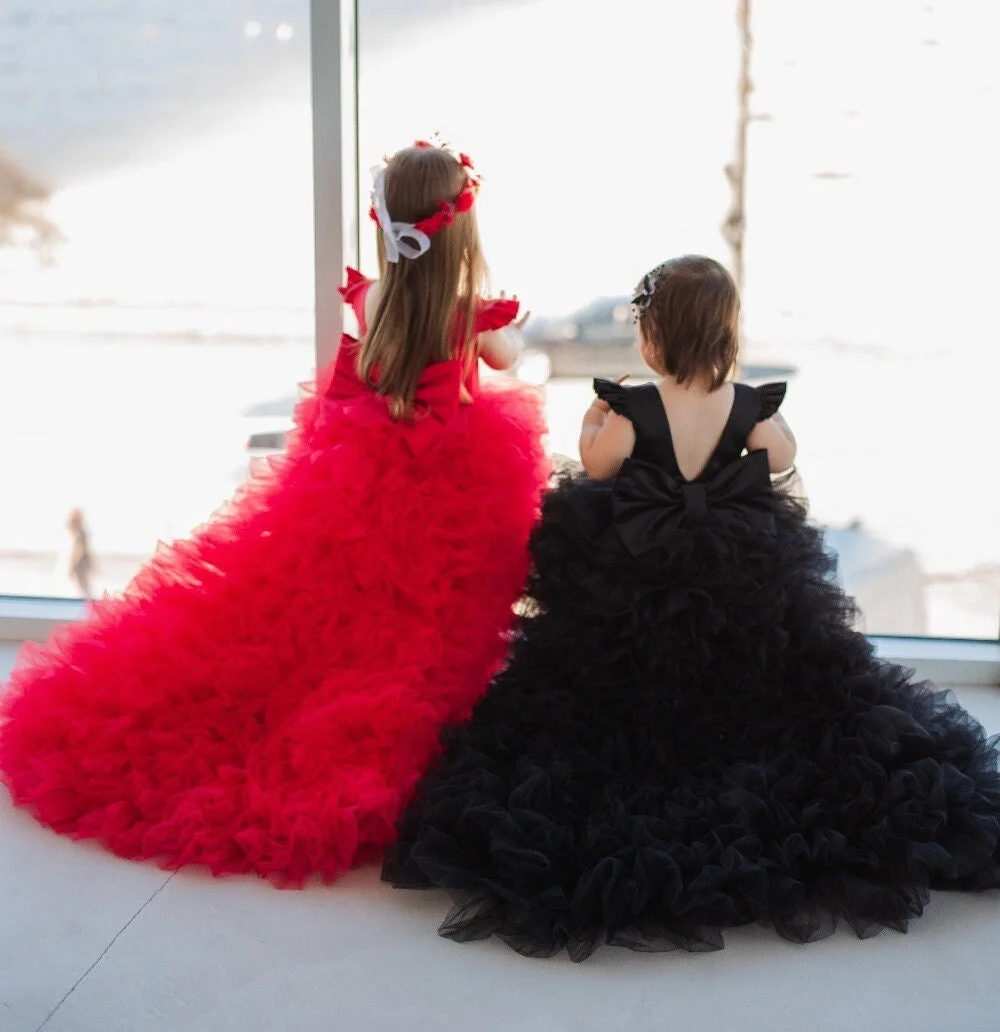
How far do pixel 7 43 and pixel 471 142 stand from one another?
41.8 inches

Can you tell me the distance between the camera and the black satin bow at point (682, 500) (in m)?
1.98

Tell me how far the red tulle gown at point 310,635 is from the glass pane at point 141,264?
0.58 m

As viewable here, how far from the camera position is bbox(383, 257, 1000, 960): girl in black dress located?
5.78 feet

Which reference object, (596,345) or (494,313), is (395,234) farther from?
(596,345)

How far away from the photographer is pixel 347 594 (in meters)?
2.13

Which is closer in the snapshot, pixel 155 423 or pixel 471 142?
pixel 471 142

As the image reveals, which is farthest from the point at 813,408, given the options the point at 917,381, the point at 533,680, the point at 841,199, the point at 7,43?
the point at 7,43

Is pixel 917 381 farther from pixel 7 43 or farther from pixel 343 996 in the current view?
pixel 7 43

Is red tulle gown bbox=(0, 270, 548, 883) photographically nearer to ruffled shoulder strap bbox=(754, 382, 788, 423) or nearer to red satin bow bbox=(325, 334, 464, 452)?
red satin bow bbox=(325, 334, 464, 452)

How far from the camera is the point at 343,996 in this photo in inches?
61.5

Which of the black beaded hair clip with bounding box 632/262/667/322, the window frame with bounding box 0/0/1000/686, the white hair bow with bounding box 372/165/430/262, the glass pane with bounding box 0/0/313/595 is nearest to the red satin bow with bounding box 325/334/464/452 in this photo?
the white hair bow with bounding box 372/165/430/262

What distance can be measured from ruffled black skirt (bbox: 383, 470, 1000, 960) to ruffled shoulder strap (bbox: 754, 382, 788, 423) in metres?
0.15

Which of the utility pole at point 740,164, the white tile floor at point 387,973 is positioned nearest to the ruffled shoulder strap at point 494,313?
the utility pole at point 740,164

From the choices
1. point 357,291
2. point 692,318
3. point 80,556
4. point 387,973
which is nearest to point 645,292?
point 692,318
